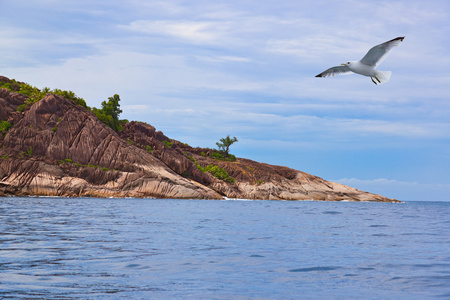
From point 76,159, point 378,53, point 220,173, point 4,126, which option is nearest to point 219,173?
point 220,173

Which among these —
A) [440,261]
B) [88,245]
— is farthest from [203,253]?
[440,261]

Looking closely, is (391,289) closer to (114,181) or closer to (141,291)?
(141,291)

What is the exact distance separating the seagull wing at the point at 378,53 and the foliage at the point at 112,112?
9374 cm

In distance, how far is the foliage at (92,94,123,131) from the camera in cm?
11054

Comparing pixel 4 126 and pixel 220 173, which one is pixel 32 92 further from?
pixel 220 173

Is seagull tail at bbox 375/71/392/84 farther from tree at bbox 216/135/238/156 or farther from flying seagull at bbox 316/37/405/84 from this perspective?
tree at bbox 216/135/238/156

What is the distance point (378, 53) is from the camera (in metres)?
20.9

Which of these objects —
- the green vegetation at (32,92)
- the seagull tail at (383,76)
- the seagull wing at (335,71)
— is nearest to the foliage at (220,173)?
A: the green vegetation at (32,92)

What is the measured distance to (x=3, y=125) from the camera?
8575 cm

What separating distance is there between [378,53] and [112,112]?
102368mm

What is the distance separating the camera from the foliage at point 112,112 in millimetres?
110537

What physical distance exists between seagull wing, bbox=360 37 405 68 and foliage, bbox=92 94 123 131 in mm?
93736

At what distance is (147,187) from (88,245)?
68920 millimetres

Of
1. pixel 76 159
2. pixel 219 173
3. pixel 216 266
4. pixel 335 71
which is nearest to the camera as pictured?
pixel 216 266
